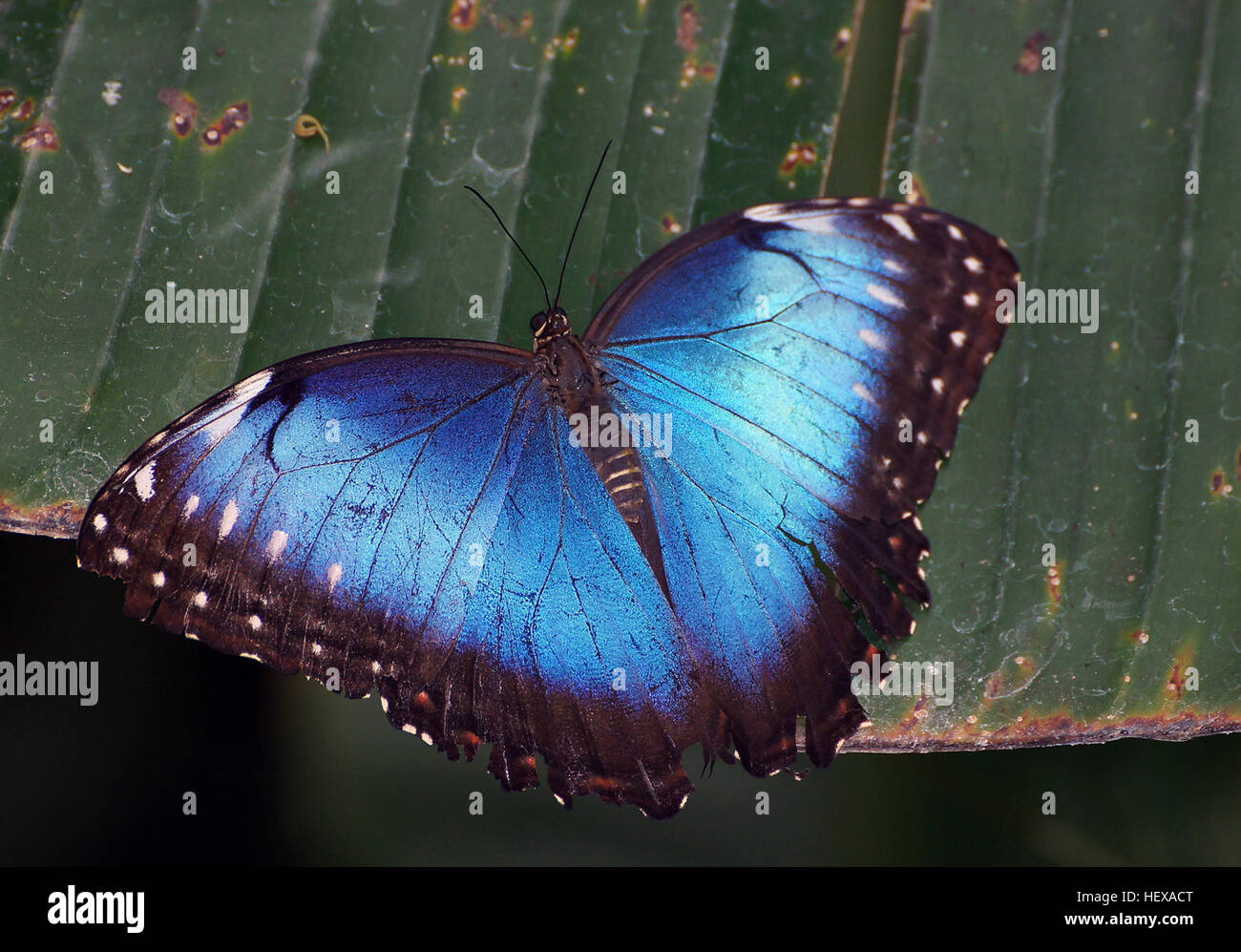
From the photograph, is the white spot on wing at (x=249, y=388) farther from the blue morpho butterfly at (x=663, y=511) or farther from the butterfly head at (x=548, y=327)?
the butterfly head at (x=548, y=327)

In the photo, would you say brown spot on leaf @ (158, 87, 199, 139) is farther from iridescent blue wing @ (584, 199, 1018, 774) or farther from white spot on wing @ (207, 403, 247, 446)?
A: iridescent blue wing @ (584, 199, 1018, 774)

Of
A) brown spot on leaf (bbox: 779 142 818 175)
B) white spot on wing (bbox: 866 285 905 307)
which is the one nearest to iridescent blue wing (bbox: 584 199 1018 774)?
white spot on wing (bbox: 866 285 905 307)

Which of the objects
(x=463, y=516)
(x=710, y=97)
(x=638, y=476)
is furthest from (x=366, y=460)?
(x=710, y=97)

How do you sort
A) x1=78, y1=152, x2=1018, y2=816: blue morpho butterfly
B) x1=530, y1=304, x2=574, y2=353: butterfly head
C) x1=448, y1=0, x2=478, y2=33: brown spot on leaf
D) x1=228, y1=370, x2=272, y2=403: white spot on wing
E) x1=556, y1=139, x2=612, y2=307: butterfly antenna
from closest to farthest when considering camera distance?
x1=228, y1=370, x2=272, y2=403: white spot on wing, x1=78, y1=152, x2=1018, y2=816: blue morpho butterfly, x1=530, y1=304, x2=574, y2=353: butterfly head, x1=556, y1=139, x2=612, y2=307: butterfly antenna, x1=448, y1=0, x2=478, y2=33: brown spot on leaf

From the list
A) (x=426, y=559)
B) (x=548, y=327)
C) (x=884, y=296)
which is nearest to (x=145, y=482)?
(x=426, y=559)

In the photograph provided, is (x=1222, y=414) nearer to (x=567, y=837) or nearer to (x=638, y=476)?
(x=638, y=476)

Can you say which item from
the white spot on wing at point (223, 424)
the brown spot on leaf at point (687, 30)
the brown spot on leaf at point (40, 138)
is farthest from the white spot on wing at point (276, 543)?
the brown spot on leaf at point (687, 30)
